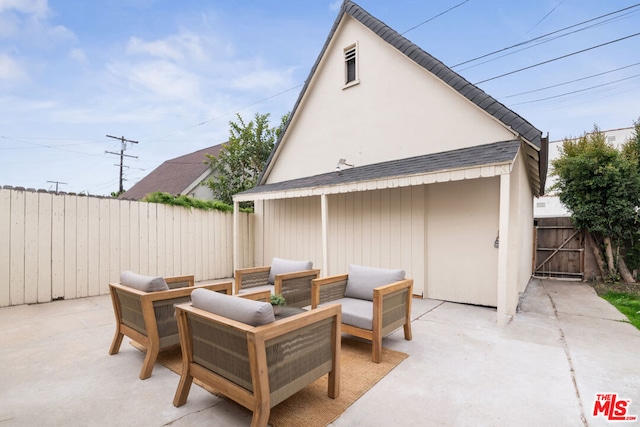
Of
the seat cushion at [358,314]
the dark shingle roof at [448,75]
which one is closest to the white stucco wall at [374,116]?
the dark shingle roof at [448,75]

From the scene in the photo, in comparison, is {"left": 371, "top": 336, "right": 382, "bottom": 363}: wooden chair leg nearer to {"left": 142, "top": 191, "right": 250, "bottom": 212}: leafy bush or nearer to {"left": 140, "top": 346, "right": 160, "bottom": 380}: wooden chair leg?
{"left": 140, "top": 346, "right": 160, "bottom": 380}: wooden chair leg

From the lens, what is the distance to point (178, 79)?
10656mm

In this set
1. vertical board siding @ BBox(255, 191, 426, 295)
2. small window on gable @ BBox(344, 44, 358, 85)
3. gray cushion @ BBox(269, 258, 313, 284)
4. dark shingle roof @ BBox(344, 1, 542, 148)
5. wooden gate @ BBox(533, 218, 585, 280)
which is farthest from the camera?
wooden gate @ BBox(533, 218, 585, 280)

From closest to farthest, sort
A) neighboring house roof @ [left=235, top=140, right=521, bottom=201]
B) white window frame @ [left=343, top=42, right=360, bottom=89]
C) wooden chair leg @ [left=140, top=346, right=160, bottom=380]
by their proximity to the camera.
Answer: wooden chair leg @ [left=140, top=346, right=160, bottom=380], neighboring house roof @ [left=235, top=140, right=521, bottom=201], white window frame @ [left=343, top=42, right=360, bottom=89]

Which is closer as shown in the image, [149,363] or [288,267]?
[149,363]

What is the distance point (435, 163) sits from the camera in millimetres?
5219

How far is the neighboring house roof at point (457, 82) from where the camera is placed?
16.3ft

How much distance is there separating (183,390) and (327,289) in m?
2.01

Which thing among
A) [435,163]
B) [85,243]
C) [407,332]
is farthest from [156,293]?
[85,243]

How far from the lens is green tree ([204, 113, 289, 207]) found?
41.7ft

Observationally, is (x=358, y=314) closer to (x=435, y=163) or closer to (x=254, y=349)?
(x=254, y=349)

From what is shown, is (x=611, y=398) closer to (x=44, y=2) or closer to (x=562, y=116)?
(x=44, y=2)

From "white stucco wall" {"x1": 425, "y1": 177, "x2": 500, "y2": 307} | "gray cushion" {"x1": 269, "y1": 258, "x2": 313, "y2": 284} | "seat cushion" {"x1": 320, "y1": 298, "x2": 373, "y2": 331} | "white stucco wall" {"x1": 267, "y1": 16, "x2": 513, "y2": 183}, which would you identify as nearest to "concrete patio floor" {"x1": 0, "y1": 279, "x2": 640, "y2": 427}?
"seat cushion" {"x1": 320, "y1": 298, "x2": 373, "y2": 331}
